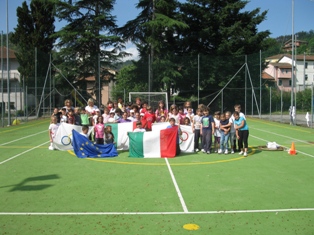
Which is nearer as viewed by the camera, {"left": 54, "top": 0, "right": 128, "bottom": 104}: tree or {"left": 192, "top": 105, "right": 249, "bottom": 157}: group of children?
{"left": 192, "top": 105, "right": 249, "bottom": 157}: group of children

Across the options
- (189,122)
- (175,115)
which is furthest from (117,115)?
(189,122)

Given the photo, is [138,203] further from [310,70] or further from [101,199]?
[310,70]

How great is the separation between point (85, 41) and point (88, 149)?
77.1ft

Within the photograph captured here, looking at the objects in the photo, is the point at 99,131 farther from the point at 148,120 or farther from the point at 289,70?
the point at 289,70

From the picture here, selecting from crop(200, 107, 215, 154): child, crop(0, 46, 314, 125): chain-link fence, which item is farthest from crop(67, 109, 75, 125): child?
crop(0, 46, 314, 125): chain-link fence

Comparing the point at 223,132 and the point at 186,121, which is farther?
the point at 186,121

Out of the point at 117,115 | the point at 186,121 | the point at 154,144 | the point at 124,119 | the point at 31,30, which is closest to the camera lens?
the point at 154,144

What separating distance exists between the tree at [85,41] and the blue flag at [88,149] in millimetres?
22185

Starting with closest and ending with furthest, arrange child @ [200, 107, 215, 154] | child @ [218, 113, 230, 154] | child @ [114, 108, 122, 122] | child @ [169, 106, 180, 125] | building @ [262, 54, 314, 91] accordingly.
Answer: child @ [218, 113, 230, 154]
child @ [200, 107, 215, 154]
child @ [169, 106, 180, 125]
child @ [114, 108, 122, 122]
building @ [262, 54, 314, 91]

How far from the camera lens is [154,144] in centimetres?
1216

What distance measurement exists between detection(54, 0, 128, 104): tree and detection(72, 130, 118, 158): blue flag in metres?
22.2

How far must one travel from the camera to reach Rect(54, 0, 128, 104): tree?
33.8 m

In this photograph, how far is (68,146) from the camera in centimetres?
1333

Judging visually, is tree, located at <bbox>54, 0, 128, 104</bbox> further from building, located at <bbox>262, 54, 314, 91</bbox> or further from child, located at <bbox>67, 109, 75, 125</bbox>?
building, located at <bbox>262, 54, 314, 91</bbox>
